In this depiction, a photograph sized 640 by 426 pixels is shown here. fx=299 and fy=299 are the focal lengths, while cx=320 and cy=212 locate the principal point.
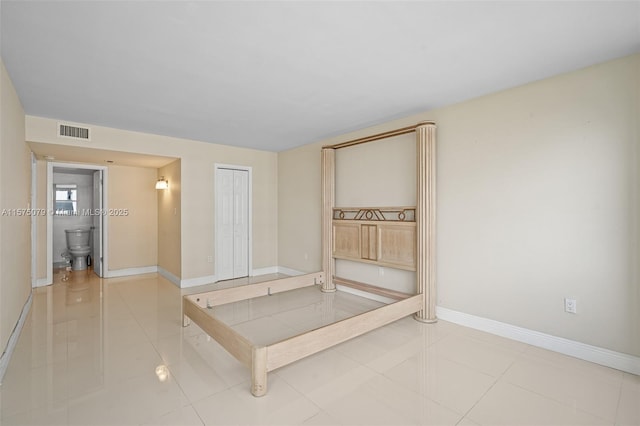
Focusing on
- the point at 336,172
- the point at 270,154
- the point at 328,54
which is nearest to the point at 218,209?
A: the point at 270,154

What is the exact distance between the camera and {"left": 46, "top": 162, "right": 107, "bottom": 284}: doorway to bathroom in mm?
5547

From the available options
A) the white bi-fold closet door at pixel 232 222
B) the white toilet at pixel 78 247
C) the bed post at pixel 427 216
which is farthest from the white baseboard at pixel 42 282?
the bed post at pixel 427 216

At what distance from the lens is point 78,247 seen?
602 centimetres

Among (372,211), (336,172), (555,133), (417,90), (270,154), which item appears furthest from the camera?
(270,154)

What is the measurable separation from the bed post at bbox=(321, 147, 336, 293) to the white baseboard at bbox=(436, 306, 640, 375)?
5.45ft


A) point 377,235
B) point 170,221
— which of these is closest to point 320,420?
point 377,235

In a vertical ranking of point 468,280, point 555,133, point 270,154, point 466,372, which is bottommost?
point 466,372

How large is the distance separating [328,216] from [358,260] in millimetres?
818

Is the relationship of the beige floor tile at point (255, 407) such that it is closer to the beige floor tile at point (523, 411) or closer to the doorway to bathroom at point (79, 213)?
the beige floor tile at point (523, 411)

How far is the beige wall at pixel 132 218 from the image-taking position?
5621mm

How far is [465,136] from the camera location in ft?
10.7

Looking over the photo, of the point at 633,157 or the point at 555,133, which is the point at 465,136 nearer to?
the point at 555,133

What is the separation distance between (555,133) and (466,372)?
86.4 inches

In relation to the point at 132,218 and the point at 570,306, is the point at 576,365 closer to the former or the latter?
the point at 570,306
